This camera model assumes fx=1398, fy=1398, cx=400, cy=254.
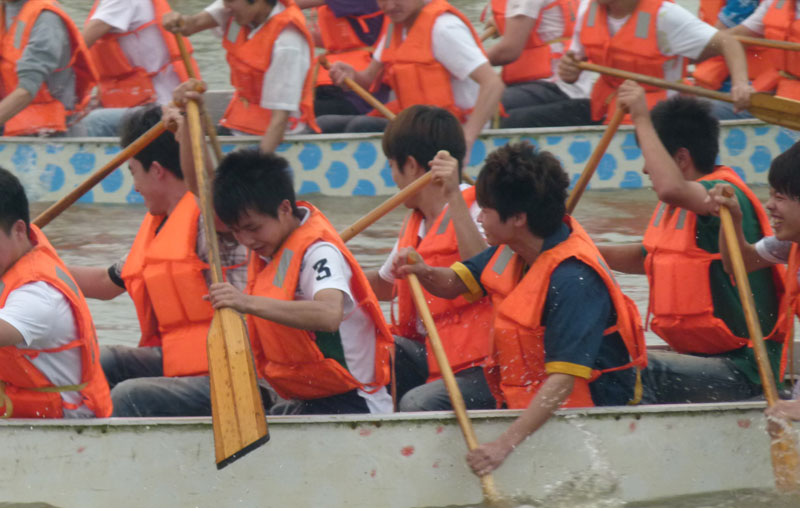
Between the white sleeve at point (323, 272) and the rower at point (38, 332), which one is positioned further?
the white sleeve at point (323, 272)

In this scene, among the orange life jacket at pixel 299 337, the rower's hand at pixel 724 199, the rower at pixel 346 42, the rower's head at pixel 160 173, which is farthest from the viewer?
the rower at pixel 346 42

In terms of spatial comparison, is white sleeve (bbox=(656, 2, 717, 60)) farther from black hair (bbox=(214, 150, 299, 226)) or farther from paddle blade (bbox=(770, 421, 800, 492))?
black hair (bbox=(214, 150, 299, 226))

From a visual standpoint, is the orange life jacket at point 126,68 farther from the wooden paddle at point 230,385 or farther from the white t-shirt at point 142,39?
the wooden paddle at point 230,385

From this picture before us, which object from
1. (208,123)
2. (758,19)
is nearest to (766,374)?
(208,123)

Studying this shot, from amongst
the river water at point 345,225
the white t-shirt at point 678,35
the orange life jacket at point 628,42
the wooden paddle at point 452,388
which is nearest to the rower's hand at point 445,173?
the wooden paddle at point 452,388

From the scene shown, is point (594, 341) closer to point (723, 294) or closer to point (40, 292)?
point (723, 294)

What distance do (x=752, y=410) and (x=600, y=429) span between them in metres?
0.40

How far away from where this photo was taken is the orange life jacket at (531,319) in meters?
3.52

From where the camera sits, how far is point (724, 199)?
12.5 ft

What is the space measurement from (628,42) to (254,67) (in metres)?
1.78

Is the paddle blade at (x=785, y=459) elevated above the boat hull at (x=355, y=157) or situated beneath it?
elevated above

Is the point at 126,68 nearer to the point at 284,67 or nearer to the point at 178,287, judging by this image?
the point at 284,67

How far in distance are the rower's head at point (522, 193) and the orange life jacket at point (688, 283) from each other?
2.17 feet

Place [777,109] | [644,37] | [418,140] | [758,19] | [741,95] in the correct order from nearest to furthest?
1. [418,140]
2. [777,109]
3. [741,95]
4. [644,37]
5. [758,19]
